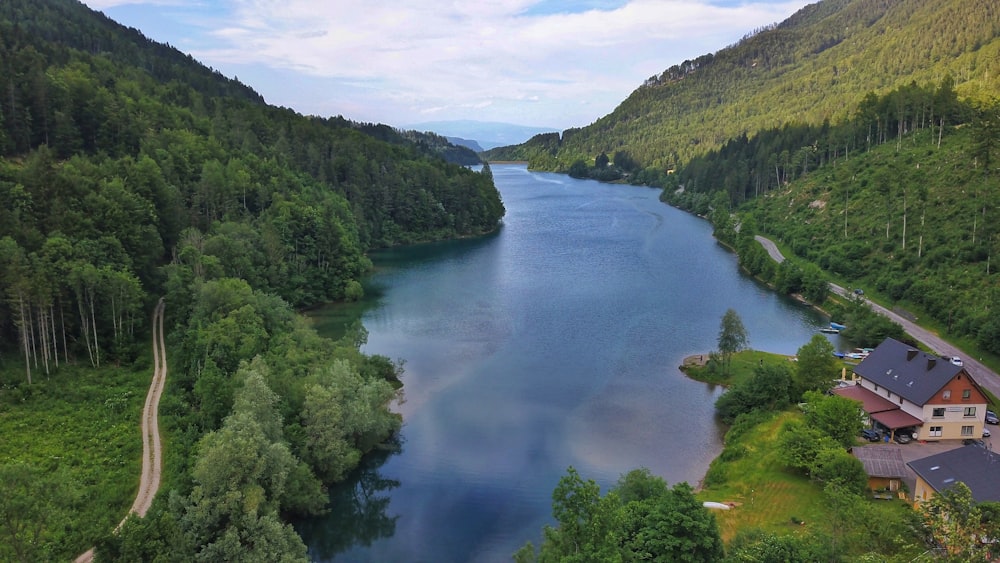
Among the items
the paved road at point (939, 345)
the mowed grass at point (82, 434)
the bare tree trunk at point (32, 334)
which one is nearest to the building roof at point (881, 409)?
the paved road at point (939, 345)

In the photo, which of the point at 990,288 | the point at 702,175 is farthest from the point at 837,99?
the point at 990,288

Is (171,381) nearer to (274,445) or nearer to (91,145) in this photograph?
(274,445)

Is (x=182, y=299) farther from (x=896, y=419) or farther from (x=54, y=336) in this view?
(x=896, y=419)

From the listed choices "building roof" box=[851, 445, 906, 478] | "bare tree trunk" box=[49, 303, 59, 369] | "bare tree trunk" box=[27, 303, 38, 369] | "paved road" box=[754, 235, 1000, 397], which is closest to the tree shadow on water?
"bare tree trunk" box=[49, 303, 59, 369]

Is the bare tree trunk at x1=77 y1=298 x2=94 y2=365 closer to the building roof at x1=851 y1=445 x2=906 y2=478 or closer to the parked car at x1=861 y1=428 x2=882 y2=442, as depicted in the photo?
the building roof at x1=851 y1=445 x2=906 y2=478

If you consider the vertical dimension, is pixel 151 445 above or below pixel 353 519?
above

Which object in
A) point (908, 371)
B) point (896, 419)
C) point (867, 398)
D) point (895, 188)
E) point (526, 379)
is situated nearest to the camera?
point (896, 419)

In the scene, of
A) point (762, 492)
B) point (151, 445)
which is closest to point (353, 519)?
point (151, 445)
